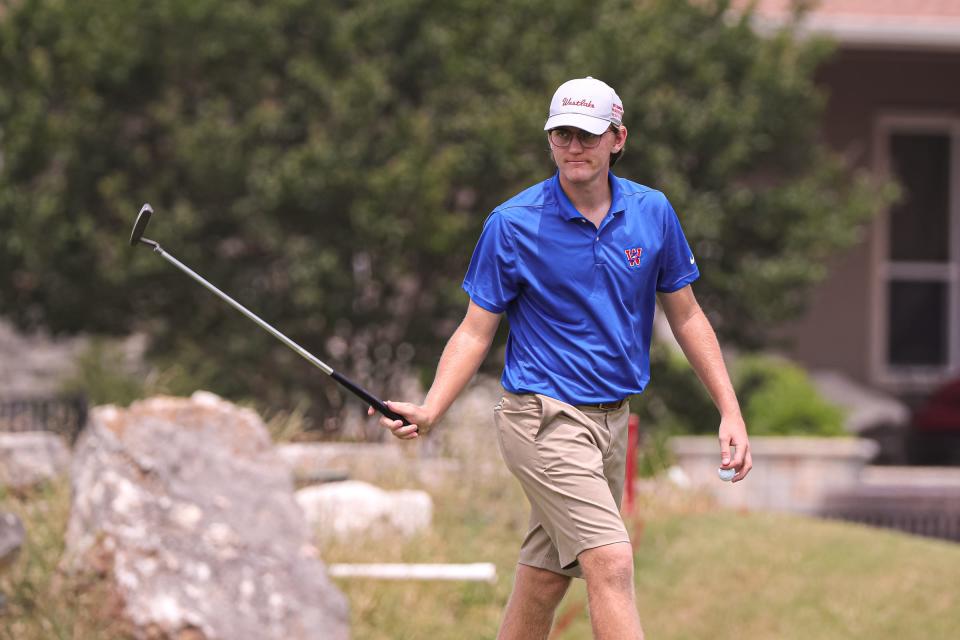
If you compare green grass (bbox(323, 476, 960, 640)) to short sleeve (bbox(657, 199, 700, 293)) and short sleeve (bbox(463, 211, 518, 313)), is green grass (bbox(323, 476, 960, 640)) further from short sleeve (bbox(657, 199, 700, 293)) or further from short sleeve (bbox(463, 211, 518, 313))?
short sleeve (bbox(657, 199, 700, 293))

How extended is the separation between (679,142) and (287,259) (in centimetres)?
286

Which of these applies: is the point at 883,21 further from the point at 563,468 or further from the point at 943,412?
the point at 563,468

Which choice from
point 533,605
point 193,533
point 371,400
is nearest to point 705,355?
point 533,605

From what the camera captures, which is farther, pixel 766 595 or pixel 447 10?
pixel 447 10

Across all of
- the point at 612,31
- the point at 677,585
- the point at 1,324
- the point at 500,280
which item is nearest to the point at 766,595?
the point at 677,585

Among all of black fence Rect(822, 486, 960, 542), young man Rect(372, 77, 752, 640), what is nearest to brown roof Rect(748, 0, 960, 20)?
black fence Rect(822, 486, 960, 542)

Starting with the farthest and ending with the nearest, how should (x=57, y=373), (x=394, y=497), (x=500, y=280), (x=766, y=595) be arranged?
(x=57, y=373) < (x=394, y=497) < (x=766, y=595) < (x=500, y=280)

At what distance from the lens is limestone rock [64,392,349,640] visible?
6.00 meters

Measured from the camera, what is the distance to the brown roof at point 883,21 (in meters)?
12.2

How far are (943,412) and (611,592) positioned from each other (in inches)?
350

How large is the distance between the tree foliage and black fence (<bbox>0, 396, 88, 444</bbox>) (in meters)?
0.58

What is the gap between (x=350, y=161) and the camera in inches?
392

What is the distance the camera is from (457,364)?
4.48 meters

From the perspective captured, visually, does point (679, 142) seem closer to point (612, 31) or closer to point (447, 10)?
point (612, 31)
